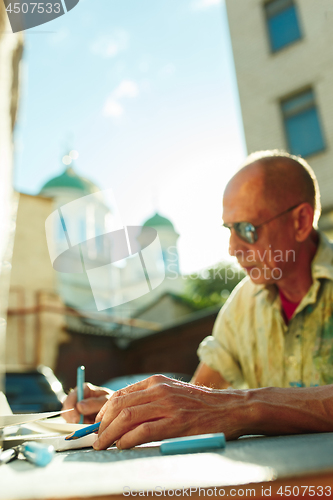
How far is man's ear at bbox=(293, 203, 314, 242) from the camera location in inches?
72.0

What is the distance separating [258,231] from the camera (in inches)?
70.4

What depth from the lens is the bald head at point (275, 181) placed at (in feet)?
6.00

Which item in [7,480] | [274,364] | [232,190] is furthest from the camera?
[232,190]

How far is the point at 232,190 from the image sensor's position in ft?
6.03

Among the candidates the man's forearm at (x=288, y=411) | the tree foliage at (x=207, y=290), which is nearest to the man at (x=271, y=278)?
the man's forearm at (x=288, y=411)

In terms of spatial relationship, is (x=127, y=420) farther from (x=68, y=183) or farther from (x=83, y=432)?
(x=68, y=183)

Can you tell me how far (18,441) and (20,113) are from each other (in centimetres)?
99

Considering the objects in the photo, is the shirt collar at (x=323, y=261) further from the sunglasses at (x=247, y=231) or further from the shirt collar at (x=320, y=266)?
the sunglasses at (x=247, y=231)

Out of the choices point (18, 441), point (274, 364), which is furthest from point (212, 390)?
point (274, 364)

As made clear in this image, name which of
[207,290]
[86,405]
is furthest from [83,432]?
[207,290]

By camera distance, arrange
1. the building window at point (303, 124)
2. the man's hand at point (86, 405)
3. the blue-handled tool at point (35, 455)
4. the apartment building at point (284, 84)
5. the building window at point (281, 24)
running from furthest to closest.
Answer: the building window at point (281, 24) → the building window at point (303, 124) → the apartment building at point (284, 84) → the man's hand at point (86, 405) → the blue-handled tool at point (35, 455)

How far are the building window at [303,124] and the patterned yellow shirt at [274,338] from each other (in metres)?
5.57

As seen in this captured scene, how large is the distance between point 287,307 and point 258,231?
13.7 inches

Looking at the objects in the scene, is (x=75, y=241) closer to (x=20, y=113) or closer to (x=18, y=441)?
(x=20, y=113)
